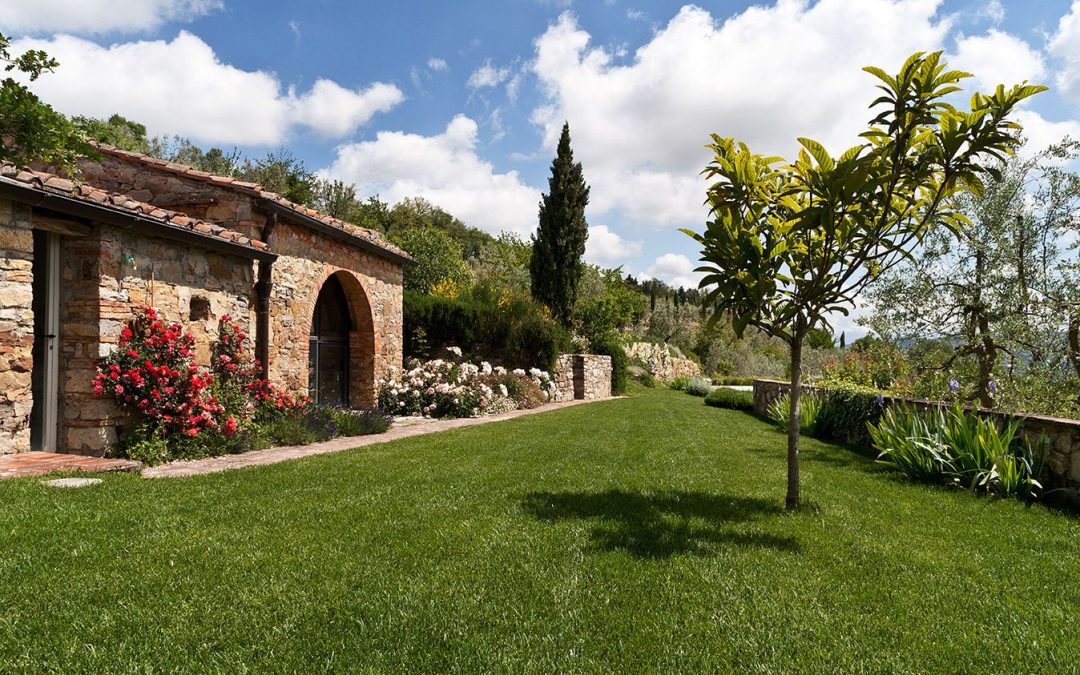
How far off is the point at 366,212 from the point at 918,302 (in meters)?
31.5

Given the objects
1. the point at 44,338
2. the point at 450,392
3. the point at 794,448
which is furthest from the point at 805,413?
the point at 44,338

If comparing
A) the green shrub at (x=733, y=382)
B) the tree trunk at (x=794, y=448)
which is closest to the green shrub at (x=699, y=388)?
the green shrub at (x=733, y=382)

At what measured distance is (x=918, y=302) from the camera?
873 cm

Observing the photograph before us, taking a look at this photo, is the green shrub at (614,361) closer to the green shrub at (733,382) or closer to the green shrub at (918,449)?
the green shrub at (733,382)

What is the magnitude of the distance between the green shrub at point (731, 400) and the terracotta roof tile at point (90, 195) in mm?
14510

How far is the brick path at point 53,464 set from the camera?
5.54 meters

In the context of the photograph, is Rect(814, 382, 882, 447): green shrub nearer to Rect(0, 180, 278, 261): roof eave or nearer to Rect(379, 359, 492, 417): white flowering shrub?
Rect(379, 359, 492, 417): white flowering shrub

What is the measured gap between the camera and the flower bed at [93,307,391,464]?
6875 millimetres

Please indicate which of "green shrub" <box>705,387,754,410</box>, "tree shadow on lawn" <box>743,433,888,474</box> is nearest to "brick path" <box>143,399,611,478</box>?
"tree shadow on lawn" <box>743,433,888,474</box>

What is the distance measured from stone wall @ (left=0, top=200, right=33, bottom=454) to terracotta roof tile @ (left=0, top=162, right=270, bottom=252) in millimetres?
300

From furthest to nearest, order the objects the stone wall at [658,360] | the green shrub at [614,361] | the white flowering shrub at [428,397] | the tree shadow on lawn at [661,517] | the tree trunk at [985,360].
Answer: the stone wall at [658,360]
the green shrub at [614,361]
the white flowering shrub at [428,397]
the tree trunk at [985,360]
the tree shadow on lawn at [661,517]

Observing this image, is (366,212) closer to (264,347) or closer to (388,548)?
(264,347)

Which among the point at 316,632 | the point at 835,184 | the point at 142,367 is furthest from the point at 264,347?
the point at 835,184

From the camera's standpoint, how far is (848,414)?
10.4m
